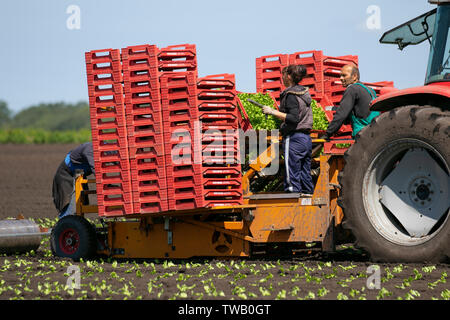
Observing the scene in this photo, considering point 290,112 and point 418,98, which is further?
point 290,112

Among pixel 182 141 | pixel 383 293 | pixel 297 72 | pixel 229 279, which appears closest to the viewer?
pixel 383 293

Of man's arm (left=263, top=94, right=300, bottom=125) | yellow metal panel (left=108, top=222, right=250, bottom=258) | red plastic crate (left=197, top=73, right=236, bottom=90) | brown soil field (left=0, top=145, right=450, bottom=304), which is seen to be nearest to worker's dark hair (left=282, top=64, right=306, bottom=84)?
man's arm (left=263, top=94, right=300, bottom=125)

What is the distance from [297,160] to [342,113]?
707 millimetres

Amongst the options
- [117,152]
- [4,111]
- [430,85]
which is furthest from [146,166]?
[4,111]

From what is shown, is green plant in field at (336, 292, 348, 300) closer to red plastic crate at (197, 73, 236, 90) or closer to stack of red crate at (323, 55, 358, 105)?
red plastic crate at (197, 73, 236, 90)

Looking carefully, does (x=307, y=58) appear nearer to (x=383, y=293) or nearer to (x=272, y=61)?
(x=272, y=61)

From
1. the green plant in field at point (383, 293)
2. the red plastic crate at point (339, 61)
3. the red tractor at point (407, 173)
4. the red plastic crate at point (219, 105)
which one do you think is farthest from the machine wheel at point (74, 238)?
the green plant in field at point (383, 293)

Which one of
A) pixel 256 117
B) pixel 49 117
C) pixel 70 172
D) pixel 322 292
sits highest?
pixel 256 117


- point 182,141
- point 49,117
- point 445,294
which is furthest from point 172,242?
point 49,117

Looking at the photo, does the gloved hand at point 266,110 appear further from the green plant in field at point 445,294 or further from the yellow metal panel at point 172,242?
the green plant in field at point 445,294

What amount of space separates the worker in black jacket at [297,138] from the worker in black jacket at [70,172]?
329cm

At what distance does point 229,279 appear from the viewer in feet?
23.2

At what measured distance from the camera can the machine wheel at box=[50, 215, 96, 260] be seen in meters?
9.08
